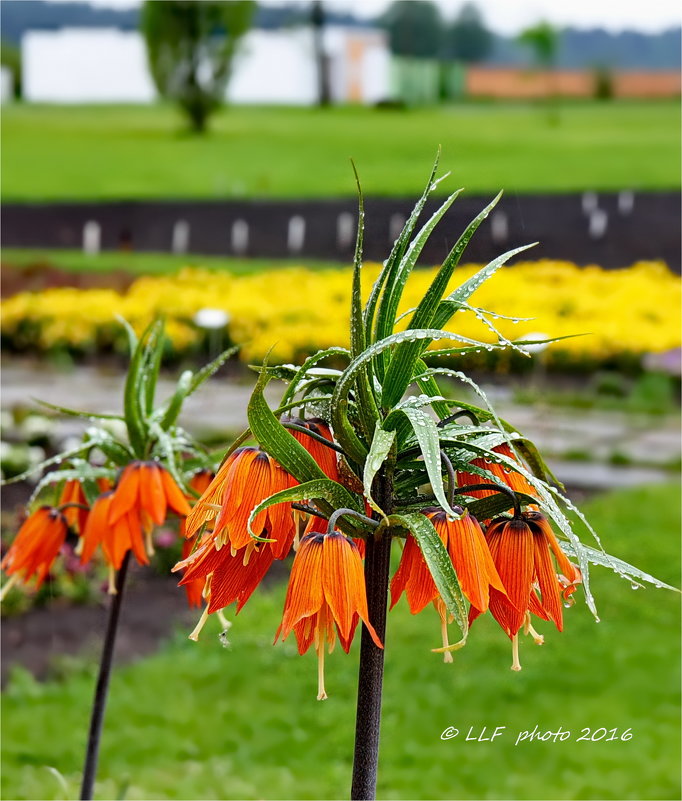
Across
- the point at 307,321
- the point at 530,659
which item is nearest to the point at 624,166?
the point at 307,321

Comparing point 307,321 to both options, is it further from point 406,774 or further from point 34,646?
point 406,774

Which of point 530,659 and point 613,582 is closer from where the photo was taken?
point 530,659

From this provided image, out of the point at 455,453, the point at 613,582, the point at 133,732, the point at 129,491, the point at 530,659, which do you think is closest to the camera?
the point at 455,453

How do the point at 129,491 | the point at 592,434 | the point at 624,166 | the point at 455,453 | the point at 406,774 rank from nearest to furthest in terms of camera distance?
the point at 455,453
the point at 129,491
the point at 406,774
the point at 592,434
the point at 624,166

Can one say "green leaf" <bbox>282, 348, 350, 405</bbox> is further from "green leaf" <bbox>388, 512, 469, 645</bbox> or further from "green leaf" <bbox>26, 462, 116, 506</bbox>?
"green leaf" <bbox>26, 462, 116, 506</bbox>

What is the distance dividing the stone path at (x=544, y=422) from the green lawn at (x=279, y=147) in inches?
144

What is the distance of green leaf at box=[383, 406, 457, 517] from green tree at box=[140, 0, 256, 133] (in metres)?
8.39

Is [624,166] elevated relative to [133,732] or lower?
elevated

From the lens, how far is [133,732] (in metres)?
2.52

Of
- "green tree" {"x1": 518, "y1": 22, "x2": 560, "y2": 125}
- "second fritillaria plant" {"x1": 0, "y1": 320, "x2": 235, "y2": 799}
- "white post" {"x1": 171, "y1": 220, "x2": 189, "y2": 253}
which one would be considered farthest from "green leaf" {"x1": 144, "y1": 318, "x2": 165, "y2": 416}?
"green tree" {"x1": 518, "y1": 22, "x2": 560, "y2": 125}

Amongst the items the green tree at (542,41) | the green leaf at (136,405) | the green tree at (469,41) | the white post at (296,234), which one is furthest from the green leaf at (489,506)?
the green tree at (542,41)

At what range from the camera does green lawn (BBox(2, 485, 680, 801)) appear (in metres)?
2.31

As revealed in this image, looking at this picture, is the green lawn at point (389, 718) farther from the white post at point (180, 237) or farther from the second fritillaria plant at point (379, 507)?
the white post at point (180, 237)

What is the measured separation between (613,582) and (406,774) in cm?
143
